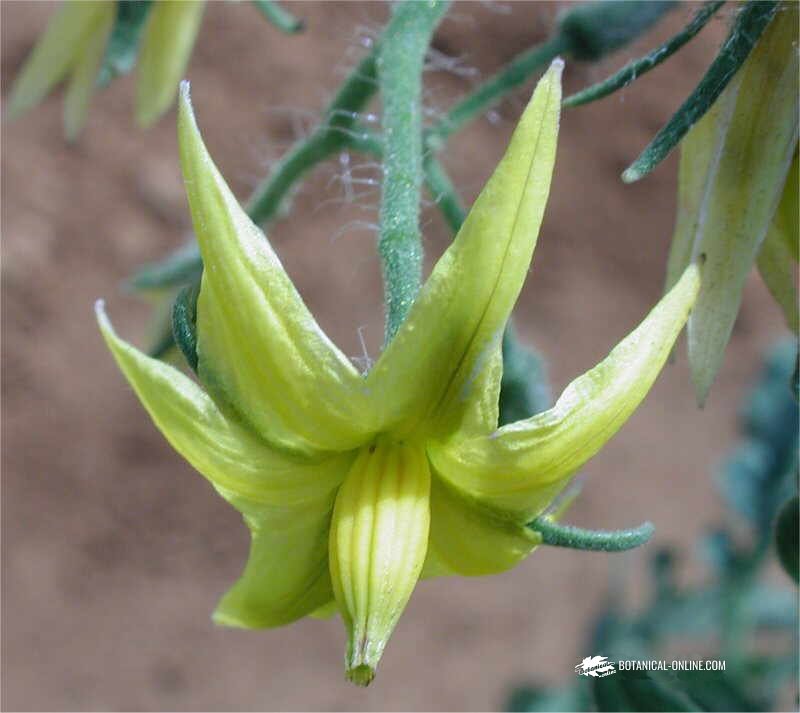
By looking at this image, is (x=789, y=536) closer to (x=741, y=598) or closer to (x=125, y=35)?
(x=125, y=35)

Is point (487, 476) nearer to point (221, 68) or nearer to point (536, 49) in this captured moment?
point (536, 49)

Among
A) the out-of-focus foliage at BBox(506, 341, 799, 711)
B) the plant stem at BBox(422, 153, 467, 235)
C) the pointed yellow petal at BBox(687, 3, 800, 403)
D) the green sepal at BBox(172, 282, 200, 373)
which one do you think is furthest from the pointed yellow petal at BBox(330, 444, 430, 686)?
the out-of-focus foliage at BBox(506, 341, 799, 711)

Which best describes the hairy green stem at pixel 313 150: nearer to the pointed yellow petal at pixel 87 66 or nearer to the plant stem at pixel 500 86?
the plant stem at pixel 500 86

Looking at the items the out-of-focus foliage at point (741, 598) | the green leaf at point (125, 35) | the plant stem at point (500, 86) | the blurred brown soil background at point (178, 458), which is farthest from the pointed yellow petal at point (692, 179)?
the blurred brown soil background at point (178, 458)

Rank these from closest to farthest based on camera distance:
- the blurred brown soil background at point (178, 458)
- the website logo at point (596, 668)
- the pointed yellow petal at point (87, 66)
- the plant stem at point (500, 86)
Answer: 1. the website logo at point (596, 668)
2. the plant stem at point (500, 86)
3. the pointed yellow petal at point (87, 66)
4. the blurred brown soil background at point (178, 458)

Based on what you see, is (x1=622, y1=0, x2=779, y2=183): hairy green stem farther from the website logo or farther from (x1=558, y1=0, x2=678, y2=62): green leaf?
the website logo

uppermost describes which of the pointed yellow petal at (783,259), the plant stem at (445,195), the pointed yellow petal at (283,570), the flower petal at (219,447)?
the plant stem at (445,195)

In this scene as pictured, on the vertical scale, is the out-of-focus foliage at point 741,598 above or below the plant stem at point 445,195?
below
